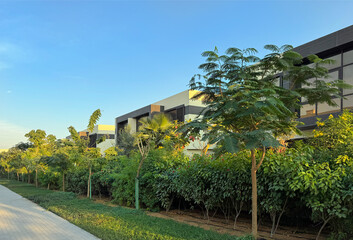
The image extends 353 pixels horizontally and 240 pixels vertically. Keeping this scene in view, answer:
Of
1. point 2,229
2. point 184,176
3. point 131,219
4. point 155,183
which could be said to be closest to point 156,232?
point 131,219

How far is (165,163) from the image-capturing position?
11195mm

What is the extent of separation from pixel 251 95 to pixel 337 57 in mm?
11217

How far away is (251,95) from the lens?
5406 millimetres

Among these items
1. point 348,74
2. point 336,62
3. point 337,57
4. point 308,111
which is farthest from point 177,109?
point 348,74

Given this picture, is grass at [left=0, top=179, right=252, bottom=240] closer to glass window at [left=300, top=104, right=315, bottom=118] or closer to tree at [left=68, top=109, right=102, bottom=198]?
tree at [left=68, top=109, right=102, bottom=198]

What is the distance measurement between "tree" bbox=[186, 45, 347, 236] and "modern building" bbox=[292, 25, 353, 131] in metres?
7.56

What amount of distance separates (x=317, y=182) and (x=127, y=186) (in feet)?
28.4

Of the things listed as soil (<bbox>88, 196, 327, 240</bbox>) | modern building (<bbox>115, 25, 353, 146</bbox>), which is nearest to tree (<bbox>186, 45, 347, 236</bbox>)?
soil (<bbox>88, 196, 327, 240</bbox>)

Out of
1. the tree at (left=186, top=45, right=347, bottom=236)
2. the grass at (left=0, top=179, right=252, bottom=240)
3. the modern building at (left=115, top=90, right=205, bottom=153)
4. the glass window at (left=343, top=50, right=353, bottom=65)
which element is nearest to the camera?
the tree at (left=186, top=45, right=347, bottom=236)

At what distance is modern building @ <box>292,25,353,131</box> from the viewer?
1328 cm

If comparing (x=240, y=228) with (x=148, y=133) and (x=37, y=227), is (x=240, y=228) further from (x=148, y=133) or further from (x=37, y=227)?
(x=37, y=227)

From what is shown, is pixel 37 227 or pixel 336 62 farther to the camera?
pixel 336 62


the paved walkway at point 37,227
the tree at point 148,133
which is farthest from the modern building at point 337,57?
the paved walkway at point 37,227

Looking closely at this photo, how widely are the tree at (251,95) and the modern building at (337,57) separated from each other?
756 centimetres
